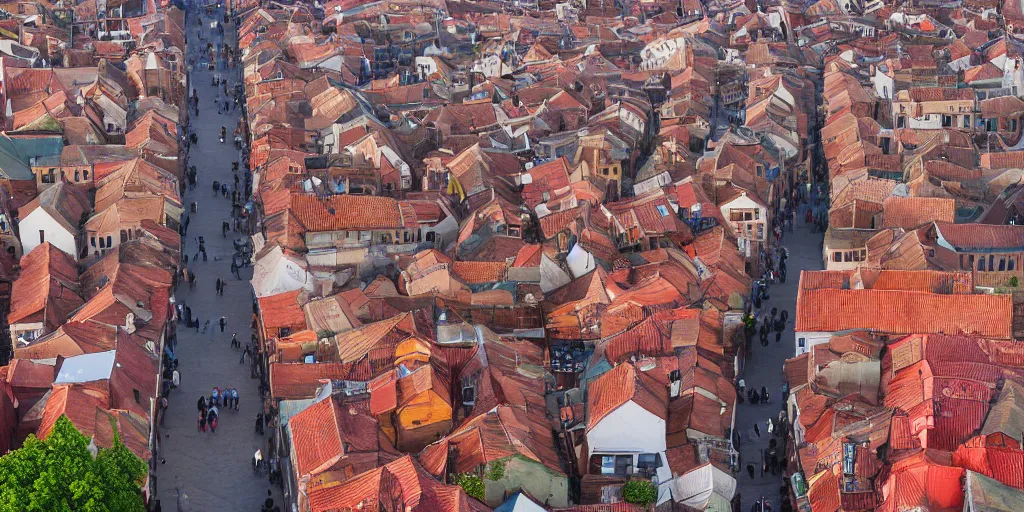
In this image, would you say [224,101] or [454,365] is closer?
[454,365]

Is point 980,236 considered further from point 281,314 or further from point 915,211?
point 281,314

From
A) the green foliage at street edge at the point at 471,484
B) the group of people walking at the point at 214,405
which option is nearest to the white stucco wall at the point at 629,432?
the green foliage at street edge at the point at 471,484

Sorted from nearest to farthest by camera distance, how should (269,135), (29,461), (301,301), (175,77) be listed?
(29,461), (301,301), (269,135), (175,77)

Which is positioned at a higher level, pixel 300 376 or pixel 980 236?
pixel 300 376

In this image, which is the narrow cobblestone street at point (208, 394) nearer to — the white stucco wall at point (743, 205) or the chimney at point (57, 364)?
the chimney at point (57, 364)

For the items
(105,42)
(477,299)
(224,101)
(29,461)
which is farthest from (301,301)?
(105,42)

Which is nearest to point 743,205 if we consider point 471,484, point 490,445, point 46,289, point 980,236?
point 980,236

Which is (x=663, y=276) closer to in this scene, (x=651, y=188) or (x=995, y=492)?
(x=651, y=188)

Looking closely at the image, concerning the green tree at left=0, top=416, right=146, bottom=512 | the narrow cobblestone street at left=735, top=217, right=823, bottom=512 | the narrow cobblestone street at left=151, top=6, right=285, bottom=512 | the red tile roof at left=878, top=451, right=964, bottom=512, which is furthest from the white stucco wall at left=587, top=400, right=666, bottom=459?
the green tree at left=0, top=416, right=146, bottom=512
